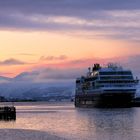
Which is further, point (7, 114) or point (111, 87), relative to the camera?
point (111, 87)

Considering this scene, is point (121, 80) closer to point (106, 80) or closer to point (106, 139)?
point (106, 80)

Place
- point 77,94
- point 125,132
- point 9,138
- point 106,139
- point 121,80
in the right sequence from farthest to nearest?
point 77,94 → point 121,80 → point 125,132 → point 106,139 → point 9,138

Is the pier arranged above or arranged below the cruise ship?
below

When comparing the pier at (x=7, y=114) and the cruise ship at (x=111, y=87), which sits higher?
the cruise ship at (x=111, y=87)

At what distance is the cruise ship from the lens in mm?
138750

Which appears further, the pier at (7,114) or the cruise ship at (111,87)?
the cruise ship at (111,87)

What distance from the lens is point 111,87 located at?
5522 inches

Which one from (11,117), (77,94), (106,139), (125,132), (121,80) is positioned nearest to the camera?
(106,139)

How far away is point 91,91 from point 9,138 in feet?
335

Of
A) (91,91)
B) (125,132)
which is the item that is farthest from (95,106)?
(125,132)

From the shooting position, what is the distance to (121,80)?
142125 millimetres

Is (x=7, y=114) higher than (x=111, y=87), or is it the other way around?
(x=111, y=87)

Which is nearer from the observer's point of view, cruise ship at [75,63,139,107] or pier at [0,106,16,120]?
pier at [0,106,16,120]

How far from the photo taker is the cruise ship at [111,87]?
455 ft
